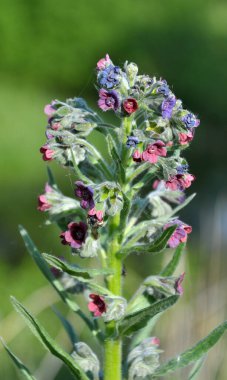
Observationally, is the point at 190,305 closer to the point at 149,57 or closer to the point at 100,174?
the point at 100,174

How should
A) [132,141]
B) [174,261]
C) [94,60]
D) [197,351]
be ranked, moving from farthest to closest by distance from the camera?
1. [94,60]
2. [174,261]
3. [197,351]
4. [132,141]

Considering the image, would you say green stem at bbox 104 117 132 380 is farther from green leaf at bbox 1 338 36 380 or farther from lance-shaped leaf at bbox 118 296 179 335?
green leaf at bbox 1 338 36 380

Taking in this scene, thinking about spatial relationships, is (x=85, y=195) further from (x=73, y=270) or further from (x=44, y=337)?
(x=44, y=337)

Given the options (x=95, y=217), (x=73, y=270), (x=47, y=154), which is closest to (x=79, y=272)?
(x=73, y=270)

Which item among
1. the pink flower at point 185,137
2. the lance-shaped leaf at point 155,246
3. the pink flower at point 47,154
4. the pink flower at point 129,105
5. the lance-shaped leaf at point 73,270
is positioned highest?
the pink flower at point 47,154

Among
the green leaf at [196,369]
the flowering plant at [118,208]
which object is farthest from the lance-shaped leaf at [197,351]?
the green leaf at [196,369]

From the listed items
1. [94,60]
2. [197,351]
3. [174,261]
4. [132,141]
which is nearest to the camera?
[132,141]

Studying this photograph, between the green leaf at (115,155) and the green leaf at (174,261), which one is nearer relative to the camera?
the green leaf at (115,155)

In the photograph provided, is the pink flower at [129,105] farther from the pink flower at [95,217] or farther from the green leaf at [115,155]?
the pink flower at [95,217]
